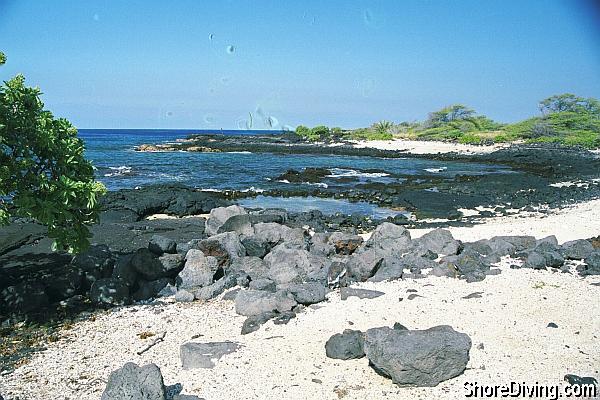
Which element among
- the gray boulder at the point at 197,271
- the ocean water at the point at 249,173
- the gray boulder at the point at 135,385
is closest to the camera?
the gray boulder at the point at 135,385

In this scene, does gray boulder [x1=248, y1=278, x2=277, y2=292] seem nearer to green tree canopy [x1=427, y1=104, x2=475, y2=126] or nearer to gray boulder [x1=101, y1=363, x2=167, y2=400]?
gray boulder [x1=101, y1=363, x2=167, y2=400]

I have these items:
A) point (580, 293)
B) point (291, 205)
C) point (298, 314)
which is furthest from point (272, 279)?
point (291, 205)

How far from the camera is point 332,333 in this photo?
9766 mm

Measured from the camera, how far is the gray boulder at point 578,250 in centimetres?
1376

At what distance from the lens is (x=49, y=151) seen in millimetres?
9969

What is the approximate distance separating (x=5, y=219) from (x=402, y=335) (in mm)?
7554

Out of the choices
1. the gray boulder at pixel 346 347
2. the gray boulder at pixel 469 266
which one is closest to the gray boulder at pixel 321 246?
the gray boulder at pixel 469 266

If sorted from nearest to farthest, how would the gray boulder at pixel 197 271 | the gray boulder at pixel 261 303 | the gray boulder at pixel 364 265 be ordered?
the gray boulder at pixel 261 303 < the gray boulder at pixel 364 265 < the gray boulder at pixel 197 271

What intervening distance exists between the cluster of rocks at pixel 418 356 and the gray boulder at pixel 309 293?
325 cm

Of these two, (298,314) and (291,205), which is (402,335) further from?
(291,205)

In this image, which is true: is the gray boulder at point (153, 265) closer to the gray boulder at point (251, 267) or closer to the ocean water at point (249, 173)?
the gray boulder at point (251, 267)

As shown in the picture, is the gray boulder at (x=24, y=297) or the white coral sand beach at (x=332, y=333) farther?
the gray boulder at (x=24, y=297)

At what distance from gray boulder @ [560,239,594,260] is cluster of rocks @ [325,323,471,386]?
7.65 meters

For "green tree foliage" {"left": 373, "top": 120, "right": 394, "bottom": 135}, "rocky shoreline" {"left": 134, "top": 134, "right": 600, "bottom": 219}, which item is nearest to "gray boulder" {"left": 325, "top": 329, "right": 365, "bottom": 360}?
"rocky shoreline" {"left": 134, "top": 134, "right": 600, "bottom": 219}
